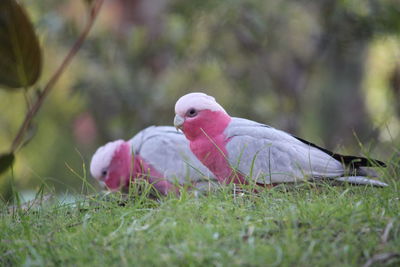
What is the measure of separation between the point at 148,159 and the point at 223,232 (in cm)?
239

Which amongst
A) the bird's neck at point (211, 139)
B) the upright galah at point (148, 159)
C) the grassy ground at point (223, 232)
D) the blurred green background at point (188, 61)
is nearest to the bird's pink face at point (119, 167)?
the upright galah at point (148, 159)

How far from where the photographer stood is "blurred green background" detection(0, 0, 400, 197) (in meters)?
7.38

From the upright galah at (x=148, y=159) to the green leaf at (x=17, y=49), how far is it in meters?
1.30

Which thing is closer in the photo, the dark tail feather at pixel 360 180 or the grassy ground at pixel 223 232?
the grassy ground at pixel 223 232

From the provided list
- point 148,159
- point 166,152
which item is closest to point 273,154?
point 166,152

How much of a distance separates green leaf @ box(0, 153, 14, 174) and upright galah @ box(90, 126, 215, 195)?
1273mm

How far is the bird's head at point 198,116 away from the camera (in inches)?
159

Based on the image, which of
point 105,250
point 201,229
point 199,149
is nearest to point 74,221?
point 105,250

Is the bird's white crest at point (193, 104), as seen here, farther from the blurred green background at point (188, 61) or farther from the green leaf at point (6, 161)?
the blurred green background at point (188, 61)

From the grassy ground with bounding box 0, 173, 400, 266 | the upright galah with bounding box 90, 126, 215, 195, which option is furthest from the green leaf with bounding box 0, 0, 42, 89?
the upright galah with bounding box 90, 126, 215, 195

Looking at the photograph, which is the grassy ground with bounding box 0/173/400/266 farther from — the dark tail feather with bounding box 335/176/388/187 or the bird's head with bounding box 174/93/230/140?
the bird's head with bounding box 174/93/230/140

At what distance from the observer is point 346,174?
3639mm

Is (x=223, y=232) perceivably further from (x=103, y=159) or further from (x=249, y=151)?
(x=103, y=159)

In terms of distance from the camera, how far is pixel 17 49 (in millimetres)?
3588
